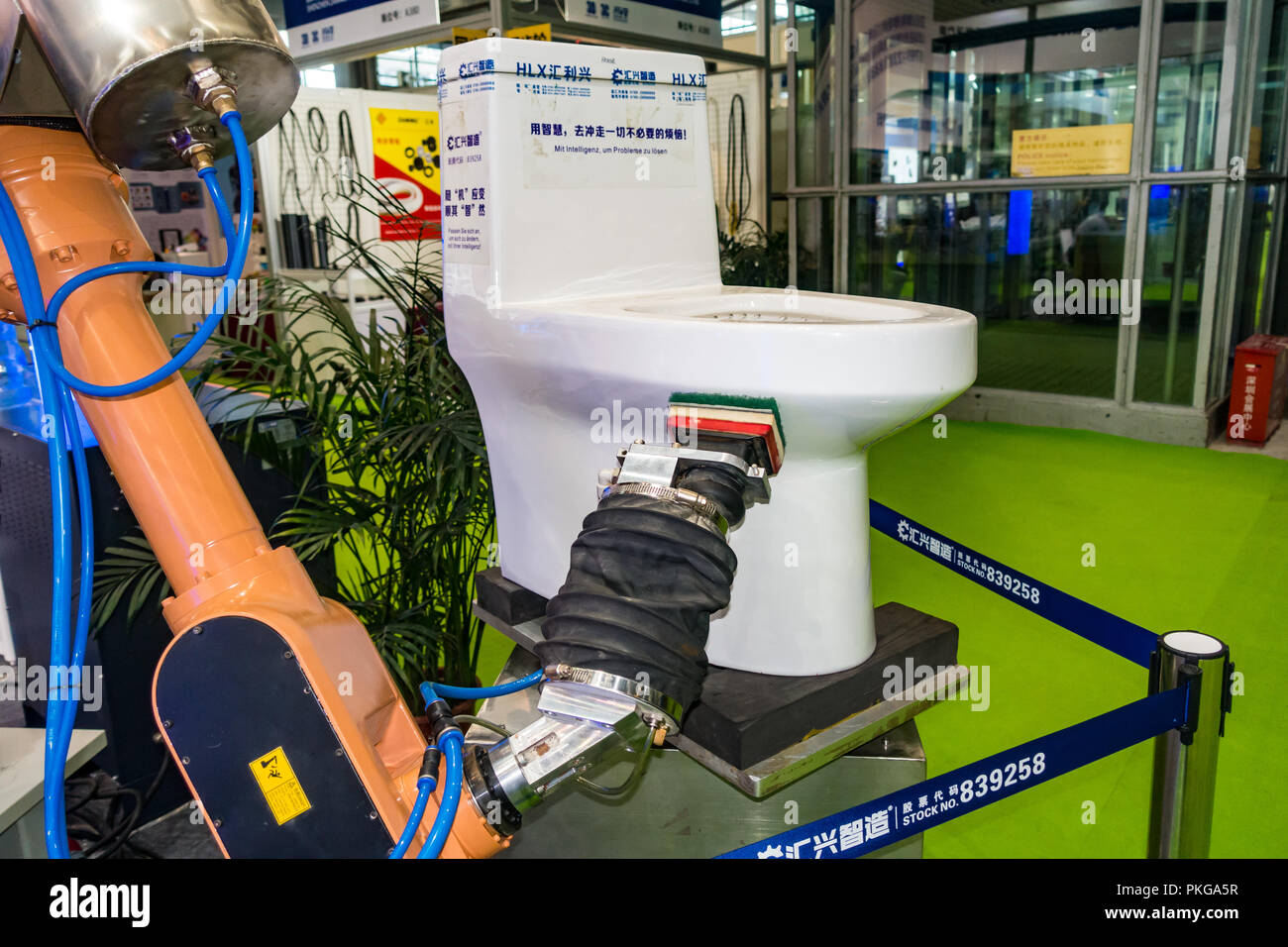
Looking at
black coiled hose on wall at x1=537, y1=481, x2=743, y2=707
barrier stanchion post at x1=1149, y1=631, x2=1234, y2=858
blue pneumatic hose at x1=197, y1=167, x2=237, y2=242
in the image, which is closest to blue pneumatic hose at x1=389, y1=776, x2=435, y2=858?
black coiled hose on wall at x1=537, y1=481, x2=743, y2=707

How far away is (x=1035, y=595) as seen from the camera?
1307 mm

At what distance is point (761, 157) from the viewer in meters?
4.68

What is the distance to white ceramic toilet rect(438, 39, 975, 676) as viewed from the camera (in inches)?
42.9

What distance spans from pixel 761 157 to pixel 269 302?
3420mm

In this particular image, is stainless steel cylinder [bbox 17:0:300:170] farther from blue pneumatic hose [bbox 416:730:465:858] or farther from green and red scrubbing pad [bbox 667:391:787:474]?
Result: blue pneumatic hose [bbox 416:730:465:858]

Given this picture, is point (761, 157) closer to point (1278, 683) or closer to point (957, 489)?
point (957, 489)

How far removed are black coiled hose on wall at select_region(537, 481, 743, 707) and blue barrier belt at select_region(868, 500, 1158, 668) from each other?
566 millimetres

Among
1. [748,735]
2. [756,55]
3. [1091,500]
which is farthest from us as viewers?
[756,55]

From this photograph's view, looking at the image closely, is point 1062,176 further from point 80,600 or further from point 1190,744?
point 80,600

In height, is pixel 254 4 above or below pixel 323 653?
above

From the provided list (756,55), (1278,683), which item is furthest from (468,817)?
(756,55)

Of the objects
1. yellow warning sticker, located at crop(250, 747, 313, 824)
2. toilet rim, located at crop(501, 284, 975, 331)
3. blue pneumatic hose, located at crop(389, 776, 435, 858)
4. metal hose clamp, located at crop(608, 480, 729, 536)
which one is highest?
toilet rim, located at crop(501, 284, 975, 331)

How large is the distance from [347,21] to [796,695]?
11.4 feet
